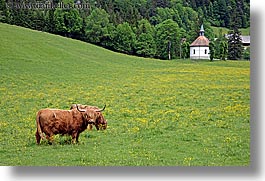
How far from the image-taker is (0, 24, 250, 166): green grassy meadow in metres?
5.46

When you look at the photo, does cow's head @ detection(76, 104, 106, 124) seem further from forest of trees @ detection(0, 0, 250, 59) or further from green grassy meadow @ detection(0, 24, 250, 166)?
forest of trees @ detection(0, 0, 250, 59)

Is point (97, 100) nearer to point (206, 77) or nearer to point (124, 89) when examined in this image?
point (124, 89)

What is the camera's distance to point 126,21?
5.78 m

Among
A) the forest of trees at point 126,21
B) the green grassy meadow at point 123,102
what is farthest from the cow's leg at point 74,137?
the forest of trees at point 126,21

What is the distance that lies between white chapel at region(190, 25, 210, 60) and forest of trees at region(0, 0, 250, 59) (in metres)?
0.04

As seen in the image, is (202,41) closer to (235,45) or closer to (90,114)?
(235,45)

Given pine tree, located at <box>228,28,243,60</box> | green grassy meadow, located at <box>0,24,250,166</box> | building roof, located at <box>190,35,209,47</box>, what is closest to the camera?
green grassy meadow, located at <box>0,24,250,166</box>

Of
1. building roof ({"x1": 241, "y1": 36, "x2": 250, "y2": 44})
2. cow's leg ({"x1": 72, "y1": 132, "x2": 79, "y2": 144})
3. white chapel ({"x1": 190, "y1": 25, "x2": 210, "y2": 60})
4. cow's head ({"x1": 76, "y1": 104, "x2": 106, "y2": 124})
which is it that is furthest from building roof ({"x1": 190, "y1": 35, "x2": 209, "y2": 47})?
cow's leg ({"x1": 72, "y1": 132, "x2": 79, "y2": 144})

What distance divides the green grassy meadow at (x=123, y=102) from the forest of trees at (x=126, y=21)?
0.28 ft

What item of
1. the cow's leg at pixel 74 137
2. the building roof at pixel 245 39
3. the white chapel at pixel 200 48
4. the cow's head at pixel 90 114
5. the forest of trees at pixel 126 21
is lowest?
the cow's leg at pixel 74 137

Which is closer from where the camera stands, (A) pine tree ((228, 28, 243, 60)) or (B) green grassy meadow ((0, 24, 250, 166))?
(B) green grassy meadow ((0, 24, 250, 166))

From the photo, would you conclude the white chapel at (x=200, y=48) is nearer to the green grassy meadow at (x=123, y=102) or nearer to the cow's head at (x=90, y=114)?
the green grassy meadow at (x=123, y=102)

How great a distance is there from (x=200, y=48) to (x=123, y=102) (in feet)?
2.53

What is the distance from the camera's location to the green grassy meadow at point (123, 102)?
5457 mm
